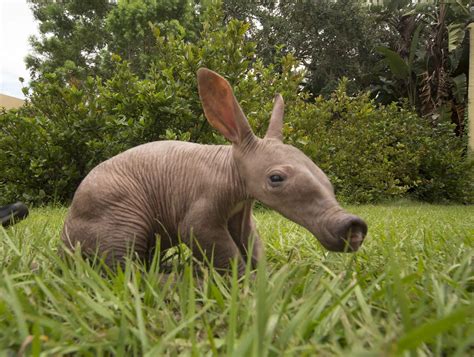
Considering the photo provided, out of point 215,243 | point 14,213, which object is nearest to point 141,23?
point 14,213

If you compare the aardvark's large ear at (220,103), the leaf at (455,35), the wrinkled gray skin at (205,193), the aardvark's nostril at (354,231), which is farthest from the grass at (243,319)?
the leaf at (455,35)

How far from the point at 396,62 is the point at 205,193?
14684 millimetres

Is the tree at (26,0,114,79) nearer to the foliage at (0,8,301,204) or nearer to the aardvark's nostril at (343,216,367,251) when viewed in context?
the foliage at (0,8,301,204)

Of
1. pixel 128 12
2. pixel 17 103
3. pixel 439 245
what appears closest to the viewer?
pixel 439 245

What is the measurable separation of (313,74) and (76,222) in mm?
18002

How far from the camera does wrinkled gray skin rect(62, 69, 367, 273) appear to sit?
1.43m

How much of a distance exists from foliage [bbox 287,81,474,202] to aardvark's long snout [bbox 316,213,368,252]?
18.0 ft

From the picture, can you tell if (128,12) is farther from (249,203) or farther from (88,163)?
(249,203)

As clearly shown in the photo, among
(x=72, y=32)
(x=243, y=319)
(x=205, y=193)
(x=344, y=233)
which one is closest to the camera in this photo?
(x=243, y=319)

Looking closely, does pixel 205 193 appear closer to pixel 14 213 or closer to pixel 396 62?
pixel 14 213

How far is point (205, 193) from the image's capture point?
1.57m

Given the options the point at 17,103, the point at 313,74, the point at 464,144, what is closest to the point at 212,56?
the point at 464,144

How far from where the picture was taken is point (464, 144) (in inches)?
481

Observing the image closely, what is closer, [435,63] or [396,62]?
[435,63]
